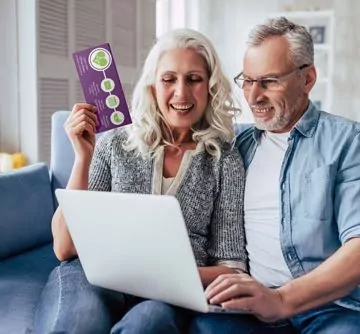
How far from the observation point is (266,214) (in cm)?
130

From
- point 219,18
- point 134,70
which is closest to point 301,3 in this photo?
point 219,18

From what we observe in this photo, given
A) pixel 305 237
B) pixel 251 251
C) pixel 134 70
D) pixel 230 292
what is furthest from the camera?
pixel 134 70

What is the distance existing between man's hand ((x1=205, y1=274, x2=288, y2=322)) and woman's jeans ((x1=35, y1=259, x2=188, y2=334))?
0.33ft

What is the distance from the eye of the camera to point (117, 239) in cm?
106

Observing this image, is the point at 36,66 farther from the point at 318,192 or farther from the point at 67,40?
the point at 318,192

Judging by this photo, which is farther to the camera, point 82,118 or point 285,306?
point 82,118

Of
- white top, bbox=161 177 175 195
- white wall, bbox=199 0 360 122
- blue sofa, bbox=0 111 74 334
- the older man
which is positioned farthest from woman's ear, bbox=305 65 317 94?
white wall, bbox=199 0 360 122

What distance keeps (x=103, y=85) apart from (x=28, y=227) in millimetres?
645

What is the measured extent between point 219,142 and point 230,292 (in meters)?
0.47

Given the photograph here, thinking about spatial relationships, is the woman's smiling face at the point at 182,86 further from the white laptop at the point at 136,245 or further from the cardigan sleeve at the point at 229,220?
the white laptop at the point at 136,245

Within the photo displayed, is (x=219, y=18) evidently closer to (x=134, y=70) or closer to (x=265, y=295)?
(x=134, y=70)

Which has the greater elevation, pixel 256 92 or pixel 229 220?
pixel 256 92

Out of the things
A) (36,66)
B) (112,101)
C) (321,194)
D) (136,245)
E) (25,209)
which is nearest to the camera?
(136,245)

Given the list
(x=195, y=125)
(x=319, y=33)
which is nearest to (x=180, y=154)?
(x=195, y=125)
